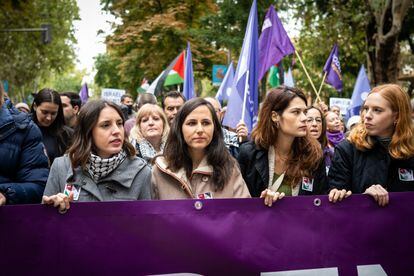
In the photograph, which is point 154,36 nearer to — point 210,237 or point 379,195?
point 379,195

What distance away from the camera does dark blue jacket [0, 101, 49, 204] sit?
3.21m

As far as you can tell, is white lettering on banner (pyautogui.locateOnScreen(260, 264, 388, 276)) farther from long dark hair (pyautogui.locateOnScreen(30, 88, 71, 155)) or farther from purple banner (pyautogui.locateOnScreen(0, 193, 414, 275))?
long dark hair (pyautogui.locateOnScreen(30, 88, 71, 155))

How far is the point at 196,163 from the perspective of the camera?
12.6 feet

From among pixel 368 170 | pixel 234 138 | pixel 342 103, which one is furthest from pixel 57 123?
pixel 342 103

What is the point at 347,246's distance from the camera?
333 cm

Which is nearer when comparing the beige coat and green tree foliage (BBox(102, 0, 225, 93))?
the beige coat

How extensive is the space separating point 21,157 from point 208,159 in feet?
4.01

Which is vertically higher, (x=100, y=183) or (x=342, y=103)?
(x=342, y=103)

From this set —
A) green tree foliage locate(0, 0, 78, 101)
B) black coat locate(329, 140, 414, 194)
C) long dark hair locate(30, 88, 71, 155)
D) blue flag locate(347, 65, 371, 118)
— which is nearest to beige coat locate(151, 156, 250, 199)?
black coat locate(329, 140, 414, 194)

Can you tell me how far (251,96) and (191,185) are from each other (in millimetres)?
3403

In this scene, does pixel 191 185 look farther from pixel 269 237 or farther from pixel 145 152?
pixel 145 152

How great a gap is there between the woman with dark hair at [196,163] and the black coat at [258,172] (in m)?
0.37

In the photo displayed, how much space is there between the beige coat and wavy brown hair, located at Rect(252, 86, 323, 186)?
0.57m

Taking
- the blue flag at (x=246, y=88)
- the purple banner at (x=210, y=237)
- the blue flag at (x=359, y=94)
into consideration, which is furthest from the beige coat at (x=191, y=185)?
the blue flag at (x=359, y=94)
